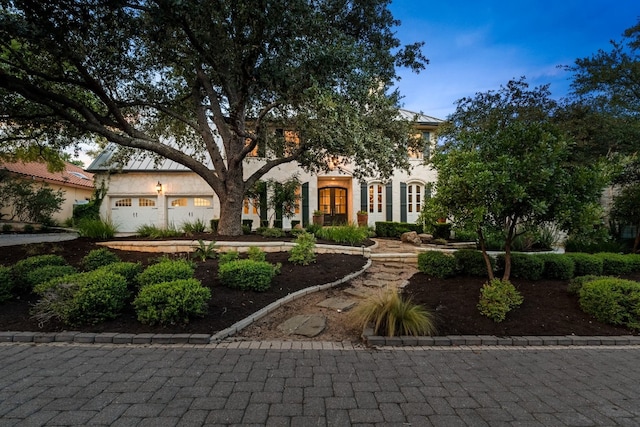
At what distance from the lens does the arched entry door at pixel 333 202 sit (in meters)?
15.2

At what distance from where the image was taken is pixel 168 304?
3.72 m

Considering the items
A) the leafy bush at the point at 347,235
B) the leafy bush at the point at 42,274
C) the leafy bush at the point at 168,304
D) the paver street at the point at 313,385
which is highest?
the leafy bush at the point at 347,235

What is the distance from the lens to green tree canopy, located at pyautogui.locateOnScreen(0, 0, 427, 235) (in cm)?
536

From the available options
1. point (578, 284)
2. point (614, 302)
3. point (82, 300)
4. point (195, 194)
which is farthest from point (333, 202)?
point (82, 300)

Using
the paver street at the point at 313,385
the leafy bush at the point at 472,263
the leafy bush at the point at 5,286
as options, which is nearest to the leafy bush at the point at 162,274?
the paver street at the point at 313,385

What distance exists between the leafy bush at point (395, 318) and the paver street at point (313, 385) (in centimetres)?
30

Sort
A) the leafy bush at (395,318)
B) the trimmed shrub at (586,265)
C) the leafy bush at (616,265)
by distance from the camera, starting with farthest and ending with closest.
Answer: the leafy bush at (616,265), the trimmed shrub at (586,265), the leafy bush at (395,318)

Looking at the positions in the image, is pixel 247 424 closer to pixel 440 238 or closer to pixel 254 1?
pixel 254 1

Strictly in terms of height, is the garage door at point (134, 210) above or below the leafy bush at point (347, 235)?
above

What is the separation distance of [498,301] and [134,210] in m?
16.0

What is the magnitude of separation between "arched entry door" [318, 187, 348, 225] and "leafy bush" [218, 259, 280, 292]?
10.3m

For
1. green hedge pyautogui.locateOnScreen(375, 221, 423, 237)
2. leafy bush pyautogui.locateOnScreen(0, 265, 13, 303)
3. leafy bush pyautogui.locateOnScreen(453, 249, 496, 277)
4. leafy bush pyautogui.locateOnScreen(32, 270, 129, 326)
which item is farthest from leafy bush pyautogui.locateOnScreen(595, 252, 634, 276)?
leafy bush pyautogui.locateOnScreen(0, 265, 13, 303)

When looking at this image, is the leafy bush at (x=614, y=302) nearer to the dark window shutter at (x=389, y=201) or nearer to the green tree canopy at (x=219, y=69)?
the green tree canopy at (x=219, y=69)

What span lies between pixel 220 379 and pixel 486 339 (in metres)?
3.24
